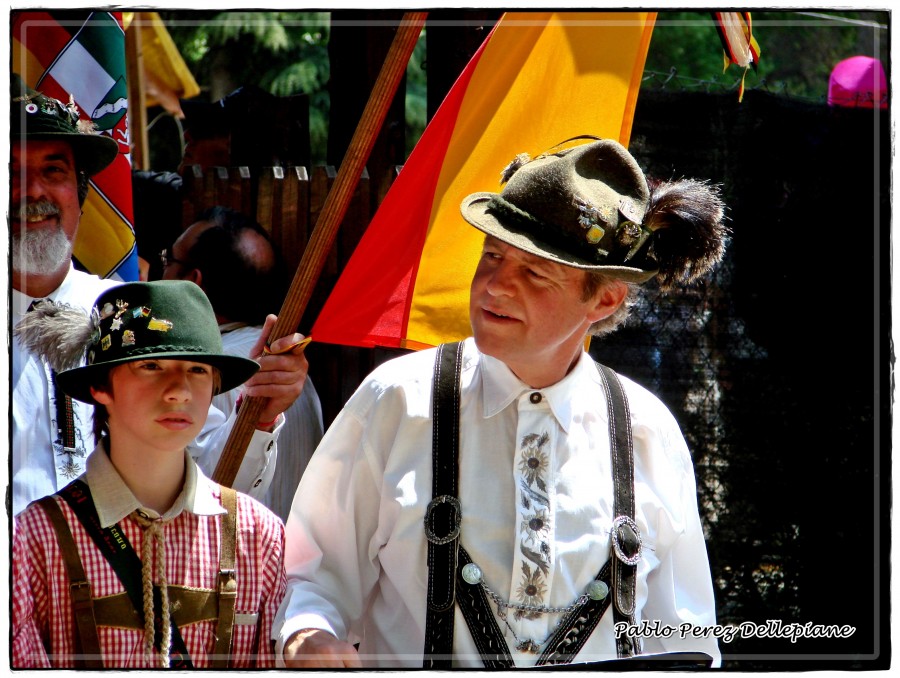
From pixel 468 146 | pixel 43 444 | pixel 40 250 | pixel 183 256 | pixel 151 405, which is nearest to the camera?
pixel 151 405

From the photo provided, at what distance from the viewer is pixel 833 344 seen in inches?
169

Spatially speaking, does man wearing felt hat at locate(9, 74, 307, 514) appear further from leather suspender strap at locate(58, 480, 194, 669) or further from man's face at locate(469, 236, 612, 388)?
man's face at locate(469, 236, 612, 388)

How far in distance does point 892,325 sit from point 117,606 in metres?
2.24

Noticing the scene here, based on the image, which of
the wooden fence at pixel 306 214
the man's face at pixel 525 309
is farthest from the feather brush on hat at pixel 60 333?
the wooden fence at pixel 306 214

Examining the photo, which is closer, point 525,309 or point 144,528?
point 144,528

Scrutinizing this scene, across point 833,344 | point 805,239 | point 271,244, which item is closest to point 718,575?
point 833,344

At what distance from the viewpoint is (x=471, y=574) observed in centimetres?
249

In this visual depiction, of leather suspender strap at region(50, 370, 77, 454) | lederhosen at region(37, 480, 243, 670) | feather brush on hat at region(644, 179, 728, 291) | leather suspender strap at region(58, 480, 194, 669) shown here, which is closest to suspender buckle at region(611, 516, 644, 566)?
feather brush on hat at region(644, 179, 728, 291)

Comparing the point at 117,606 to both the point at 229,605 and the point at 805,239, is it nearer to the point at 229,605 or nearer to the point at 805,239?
the point at 229,605

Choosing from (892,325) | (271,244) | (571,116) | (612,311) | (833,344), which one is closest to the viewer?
(612,311)

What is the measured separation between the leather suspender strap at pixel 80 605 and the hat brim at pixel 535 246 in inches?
45.4

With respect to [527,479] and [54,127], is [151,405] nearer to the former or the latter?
[527,479]

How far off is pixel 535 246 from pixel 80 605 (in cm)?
129

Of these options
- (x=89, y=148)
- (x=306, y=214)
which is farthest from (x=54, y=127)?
(x=306, y=214)
